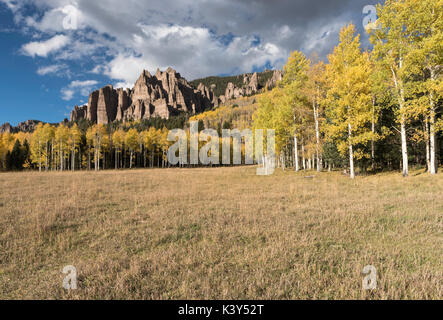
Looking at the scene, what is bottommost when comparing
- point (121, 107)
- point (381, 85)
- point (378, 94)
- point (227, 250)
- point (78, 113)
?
point (227, 250)

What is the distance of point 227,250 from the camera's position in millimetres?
5125

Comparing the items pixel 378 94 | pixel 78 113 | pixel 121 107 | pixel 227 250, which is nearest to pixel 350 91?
pixel 378 94

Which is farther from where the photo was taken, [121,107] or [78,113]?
[121,107]

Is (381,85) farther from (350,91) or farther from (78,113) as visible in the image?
(78,113)

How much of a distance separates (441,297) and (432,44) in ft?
56.7

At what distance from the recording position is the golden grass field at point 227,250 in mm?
3551

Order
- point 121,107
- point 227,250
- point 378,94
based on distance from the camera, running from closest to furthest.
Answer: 1. point 227,250
2. point 378,94
3. point 121,107

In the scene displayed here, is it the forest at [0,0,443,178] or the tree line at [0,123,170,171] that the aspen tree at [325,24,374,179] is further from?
the tree line at [0,123,170,171]

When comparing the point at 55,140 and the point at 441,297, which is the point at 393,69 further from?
the point at 55,140

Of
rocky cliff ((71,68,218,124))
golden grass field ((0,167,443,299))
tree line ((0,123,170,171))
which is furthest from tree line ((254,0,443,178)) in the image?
rocky cliff ((71,68,218,124))

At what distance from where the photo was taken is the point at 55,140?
5134cm

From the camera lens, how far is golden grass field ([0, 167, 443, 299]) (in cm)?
355

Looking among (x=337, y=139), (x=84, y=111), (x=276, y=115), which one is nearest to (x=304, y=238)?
(x=337, y=139)

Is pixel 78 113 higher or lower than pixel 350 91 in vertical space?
higher
